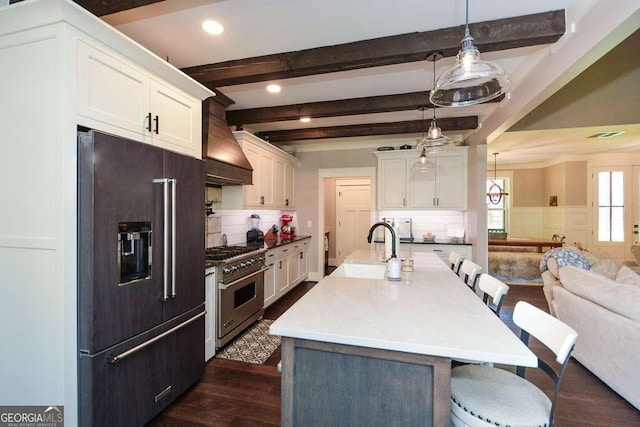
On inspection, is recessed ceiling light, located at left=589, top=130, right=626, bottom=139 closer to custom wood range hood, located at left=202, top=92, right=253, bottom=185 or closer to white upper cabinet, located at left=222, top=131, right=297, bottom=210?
white upper cabinet, located at left=222, top=131, right=297, bottom=210

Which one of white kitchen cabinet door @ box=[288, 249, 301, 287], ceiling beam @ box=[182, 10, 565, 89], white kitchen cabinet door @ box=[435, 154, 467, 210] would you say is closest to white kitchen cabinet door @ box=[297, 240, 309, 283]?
white kitchen cabinet door @ box=[288, 249, 301, 287]

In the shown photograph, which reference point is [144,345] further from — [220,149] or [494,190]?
[494,190]

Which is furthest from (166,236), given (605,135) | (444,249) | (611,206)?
(611,206)

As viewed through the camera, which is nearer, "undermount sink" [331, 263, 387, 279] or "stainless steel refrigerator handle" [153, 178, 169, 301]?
"stainless steel refrigerator handle" [153, 178, 169, 301]

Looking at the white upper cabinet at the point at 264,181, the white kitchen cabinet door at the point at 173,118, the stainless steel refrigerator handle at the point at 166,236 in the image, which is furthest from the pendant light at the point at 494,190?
the stainless steel refrigerator handle at the point at 166,236

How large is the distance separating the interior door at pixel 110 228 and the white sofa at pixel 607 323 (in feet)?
11.0

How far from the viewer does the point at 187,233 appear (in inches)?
86.5

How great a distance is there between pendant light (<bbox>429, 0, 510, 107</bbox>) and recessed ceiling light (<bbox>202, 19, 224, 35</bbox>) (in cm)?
155

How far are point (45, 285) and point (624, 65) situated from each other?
5.47 meters

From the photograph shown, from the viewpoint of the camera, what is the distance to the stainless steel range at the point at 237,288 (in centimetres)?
289

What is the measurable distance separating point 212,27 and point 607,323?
12.4 feet

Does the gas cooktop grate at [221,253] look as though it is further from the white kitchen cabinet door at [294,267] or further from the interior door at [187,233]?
the white kitchen cabinet door at [294,267]

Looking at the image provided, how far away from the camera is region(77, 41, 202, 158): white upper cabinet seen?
1.60 m

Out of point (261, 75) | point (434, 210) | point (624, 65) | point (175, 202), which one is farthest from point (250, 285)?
point (624, 65)
